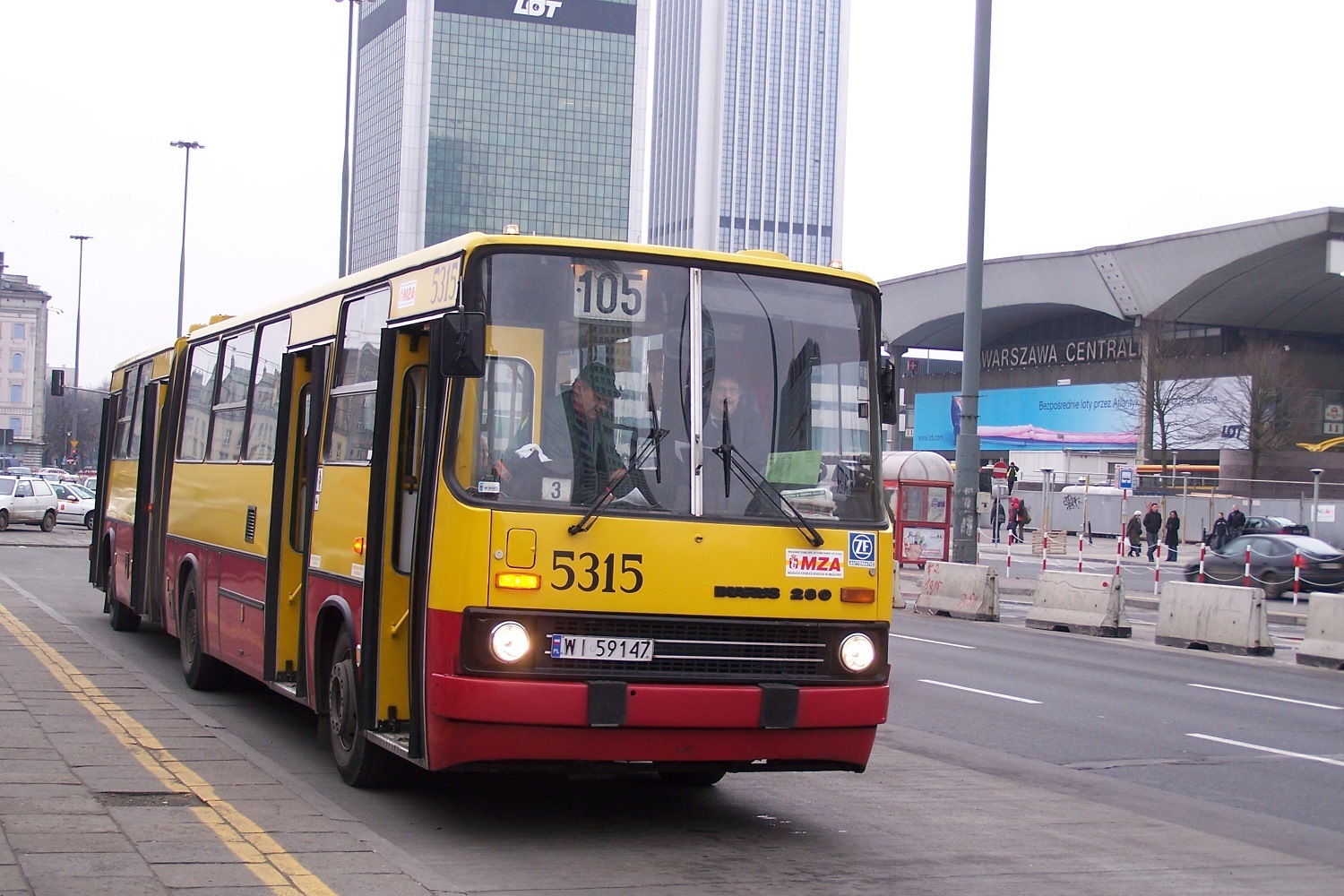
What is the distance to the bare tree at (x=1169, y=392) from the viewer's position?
6956cm

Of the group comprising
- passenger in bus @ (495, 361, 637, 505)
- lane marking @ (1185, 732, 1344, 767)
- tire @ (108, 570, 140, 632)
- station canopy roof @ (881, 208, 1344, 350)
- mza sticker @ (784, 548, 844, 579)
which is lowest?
lane marking @ (1185, 732, 1344, 767)

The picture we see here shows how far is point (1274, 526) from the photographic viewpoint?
149 ft

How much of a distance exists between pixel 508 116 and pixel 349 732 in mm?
135697

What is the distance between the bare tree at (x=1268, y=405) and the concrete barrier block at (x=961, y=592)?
4266 centimetres

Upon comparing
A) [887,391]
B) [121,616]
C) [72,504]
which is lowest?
[121,616]

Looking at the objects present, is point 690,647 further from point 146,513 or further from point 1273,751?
point 146,513

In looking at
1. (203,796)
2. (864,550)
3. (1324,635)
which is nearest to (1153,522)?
(1324,635)

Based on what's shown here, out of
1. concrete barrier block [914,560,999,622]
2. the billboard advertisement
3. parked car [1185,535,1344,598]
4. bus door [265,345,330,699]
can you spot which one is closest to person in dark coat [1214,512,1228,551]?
parked car [1185,535,1344,598]

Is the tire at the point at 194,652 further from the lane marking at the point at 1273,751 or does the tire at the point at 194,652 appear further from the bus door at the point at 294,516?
the lane marking at the point at 1273,751

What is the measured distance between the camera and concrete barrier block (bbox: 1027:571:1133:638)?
22438 mm

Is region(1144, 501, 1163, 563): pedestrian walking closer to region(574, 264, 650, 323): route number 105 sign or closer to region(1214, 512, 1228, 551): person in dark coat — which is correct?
region(1214, 512, 1228, 551): person in dark coat

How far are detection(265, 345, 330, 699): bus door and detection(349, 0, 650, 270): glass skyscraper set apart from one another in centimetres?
12682

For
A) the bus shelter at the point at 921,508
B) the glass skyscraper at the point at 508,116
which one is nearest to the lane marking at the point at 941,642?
the bus shelter at the point at 921,508

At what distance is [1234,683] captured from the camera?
53.9ft
